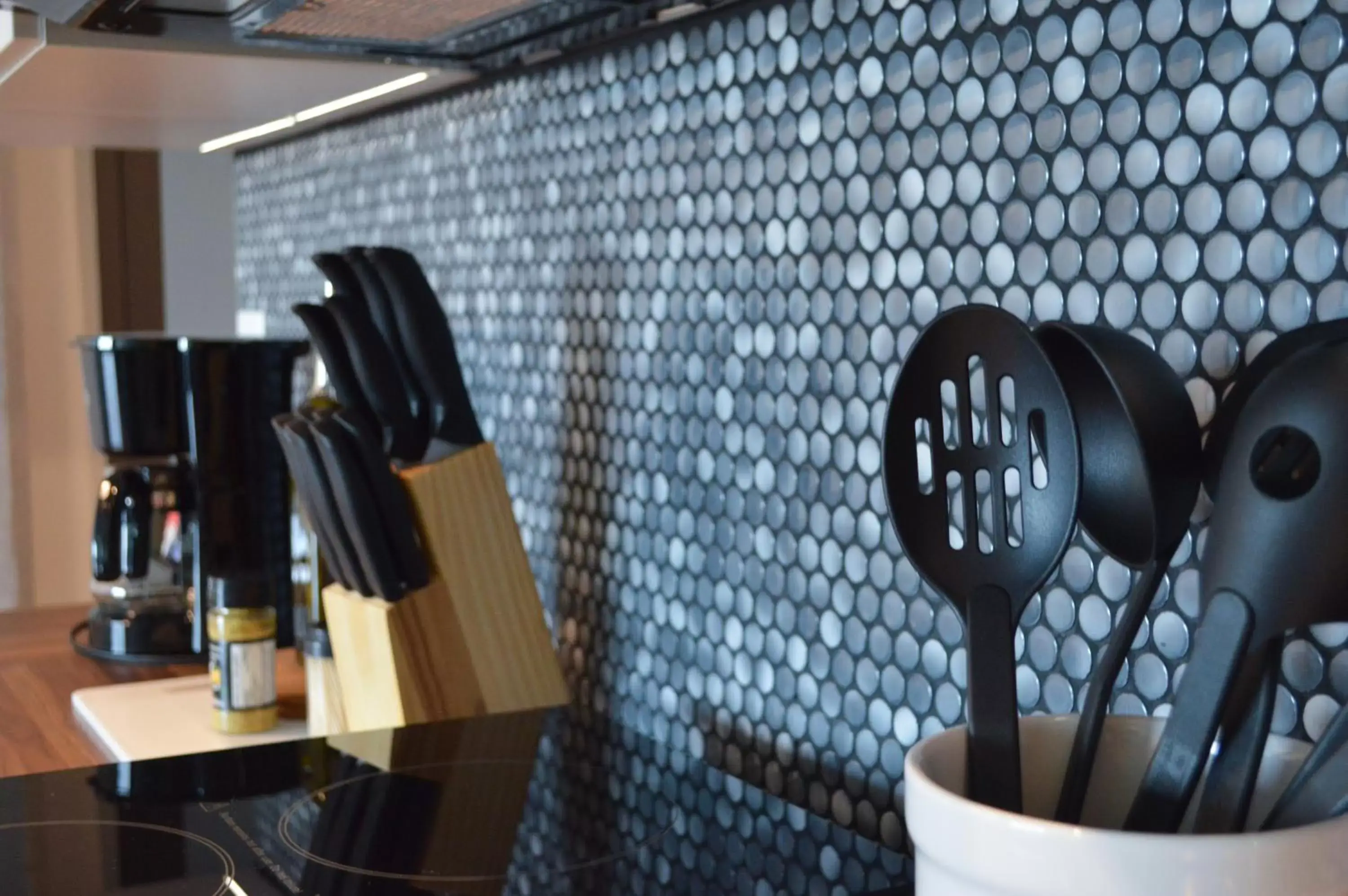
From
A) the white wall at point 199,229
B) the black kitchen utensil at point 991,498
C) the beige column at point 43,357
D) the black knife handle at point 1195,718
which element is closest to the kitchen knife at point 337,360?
the black kitchen utensil at point 991,498

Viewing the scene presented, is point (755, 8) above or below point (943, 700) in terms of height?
above

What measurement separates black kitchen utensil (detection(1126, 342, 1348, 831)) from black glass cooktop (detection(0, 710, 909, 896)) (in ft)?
0.76

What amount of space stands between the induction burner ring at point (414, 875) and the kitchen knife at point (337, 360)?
0.85ft

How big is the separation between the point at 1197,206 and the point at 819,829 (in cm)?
42

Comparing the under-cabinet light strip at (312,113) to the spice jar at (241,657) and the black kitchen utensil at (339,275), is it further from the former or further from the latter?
the spice jar at (241,657)

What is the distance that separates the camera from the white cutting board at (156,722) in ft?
3.60

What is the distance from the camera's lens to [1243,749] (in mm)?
484

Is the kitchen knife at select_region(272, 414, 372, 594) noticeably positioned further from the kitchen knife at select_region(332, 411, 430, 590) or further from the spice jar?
the spice jar

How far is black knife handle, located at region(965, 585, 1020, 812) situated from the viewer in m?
0.52

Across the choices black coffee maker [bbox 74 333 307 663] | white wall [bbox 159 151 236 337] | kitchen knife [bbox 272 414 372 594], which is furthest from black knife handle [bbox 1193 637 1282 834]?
white wall [bbox 159 151 236 337]

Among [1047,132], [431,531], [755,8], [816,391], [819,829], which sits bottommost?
[819,829]

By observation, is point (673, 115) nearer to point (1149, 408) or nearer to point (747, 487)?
point (747, 487)

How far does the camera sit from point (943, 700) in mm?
728

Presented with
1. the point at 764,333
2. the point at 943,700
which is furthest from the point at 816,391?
the point at 943,700
